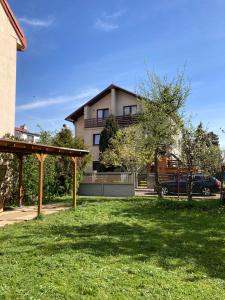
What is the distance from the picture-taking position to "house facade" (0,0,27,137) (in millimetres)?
18094

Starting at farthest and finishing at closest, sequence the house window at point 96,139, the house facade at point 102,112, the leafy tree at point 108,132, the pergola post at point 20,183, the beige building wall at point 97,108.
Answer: the house window at point 96,139
the beige building wall at point 97,108
the house facade at point 102,112
the leafy tree at point 108,132
the pergola post at point 20,183

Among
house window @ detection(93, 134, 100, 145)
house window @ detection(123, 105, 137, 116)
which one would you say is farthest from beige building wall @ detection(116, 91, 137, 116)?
house window @ detection(93, 134, 100, 145)

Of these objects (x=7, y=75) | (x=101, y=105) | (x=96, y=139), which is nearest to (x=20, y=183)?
(x=7, y=75)

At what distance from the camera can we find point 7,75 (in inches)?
734

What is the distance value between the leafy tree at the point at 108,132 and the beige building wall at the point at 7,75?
18.4 m

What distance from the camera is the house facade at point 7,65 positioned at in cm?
1809

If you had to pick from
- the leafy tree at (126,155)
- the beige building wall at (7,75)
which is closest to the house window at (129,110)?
the leafy tree at (126,155)

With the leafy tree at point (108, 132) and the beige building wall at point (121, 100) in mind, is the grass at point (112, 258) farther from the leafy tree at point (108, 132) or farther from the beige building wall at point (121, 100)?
the beige building wall at point (121, 100)

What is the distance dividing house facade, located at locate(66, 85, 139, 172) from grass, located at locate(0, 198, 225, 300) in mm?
27689

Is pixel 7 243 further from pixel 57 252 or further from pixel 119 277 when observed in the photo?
pixel 119 277

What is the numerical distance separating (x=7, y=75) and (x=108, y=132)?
63.8ft

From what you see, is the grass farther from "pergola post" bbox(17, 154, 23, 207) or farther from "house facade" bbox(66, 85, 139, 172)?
"house facade" bbox(66, 85, 139, 172)

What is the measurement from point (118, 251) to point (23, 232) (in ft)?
10.6

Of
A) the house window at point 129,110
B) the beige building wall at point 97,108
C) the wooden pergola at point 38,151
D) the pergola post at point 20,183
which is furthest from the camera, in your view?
the beige building wall at point 97,108
